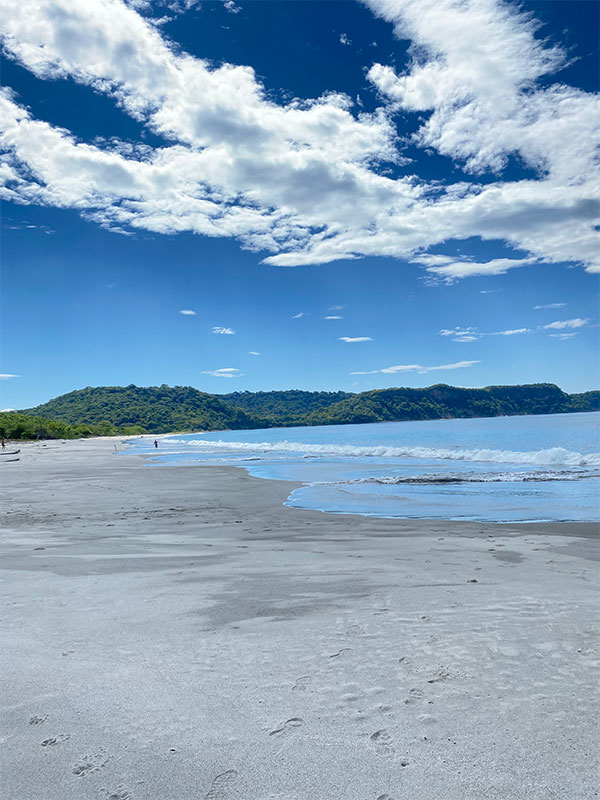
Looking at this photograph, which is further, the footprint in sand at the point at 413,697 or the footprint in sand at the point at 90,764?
the footprint in sand at the point at 413,697

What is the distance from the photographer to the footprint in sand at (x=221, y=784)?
9.45ft

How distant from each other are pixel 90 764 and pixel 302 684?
1.55 meters

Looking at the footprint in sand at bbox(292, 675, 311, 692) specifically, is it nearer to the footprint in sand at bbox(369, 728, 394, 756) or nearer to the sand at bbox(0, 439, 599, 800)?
the sand at bbox(0, 439, 599, 800)

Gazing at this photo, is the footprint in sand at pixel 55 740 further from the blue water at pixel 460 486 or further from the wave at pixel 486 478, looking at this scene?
the wave at pixel 486 478

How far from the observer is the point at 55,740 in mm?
3373

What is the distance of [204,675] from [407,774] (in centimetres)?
183

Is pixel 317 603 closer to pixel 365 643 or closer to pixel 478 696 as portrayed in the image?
pixel 365 643

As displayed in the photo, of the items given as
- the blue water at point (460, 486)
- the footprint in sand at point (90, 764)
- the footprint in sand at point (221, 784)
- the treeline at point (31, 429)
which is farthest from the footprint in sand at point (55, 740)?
the treeline at point (31, 429)

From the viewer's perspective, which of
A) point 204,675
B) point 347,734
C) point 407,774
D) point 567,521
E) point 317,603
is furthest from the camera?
point 567,521

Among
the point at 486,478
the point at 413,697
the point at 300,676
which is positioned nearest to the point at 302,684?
the point at 300,676

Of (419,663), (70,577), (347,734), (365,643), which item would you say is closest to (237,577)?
(70,577)

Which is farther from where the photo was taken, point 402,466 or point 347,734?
point 402,466

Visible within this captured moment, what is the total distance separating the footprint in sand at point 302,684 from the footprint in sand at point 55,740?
1571mm

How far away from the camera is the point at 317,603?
19.7 ft
